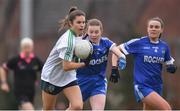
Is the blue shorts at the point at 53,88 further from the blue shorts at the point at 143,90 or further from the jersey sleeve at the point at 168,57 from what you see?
the jersey sleeve at the point at 168,57

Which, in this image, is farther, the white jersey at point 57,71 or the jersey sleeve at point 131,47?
the jersey sleeve at point 131,47

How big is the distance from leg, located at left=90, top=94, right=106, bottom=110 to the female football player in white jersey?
2.65 feet

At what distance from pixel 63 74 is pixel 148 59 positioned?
1626 millimetres

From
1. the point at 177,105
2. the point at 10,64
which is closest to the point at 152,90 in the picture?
the point at 10,64

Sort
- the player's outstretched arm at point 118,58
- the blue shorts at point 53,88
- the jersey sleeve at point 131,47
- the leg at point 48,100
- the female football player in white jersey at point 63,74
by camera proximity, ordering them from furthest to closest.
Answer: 1. the jersey sleeve at point 131,47
2. the player's outstretched arm at point 118,58
3. the leg at point 48,100
4. the blue shorts at point 53,88
5. the female football player in white jersey at point 63,74

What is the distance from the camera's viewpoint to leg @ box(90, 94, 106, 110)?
14019 millimetres

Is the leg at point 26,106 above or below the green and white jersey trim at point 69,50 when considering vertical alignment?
below

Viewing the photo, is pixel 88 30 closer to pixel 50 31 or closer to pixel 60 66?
pixel 60 66

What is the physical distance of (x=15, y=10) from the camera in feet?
93.8

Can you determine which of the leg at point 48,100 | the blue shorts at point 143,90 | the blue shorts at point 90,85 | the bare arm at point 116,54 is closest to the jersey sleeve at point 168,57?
the blue shorts at point 143,90

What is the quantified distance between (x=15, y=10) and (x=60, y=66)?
50.9ft

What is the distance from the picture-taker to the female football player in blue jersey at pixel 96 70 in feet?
46.2

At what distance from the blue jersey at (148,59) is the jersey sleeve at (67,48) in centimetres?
176

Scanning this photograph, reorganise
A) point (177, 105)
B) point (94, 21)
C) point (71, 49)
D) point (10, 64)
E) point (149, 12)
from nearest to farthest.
A: point (71, 49) < point (94, 21) < point (10, 64) < point (177, 105) < point (149, 12)
